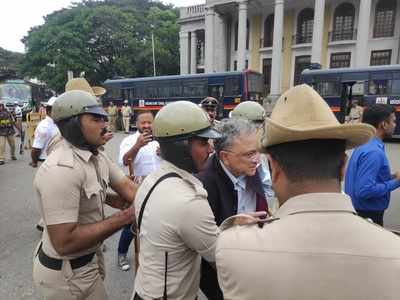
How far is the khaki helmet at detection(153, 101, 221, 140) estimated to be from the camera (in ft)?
5.00

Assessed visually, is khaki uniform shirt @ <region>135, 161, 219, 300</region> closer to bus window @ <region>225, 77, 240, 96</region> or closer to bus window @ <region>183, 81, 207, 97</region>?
bus window @ <region>225, 77, 240, 96</region>

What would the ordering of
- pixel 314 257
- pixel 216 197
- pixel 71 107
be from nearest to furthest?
pixel 314 257 → pixel 71 107 → pixel 216 197

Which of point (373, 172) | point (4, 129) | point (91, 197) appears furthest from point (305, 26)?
point (91, 197)

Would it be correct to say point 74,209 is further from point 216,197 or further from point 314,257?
point 314,257

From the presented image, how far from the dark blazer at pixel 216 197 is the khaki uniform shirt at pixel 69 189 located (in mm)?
685

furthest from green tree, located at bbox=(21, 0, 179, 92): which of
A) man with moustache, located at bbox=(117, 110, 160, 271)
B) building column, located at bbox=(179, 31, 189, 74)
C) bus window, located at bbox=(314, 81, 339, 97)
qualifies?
man with moustache, located at bbox=(117, 110, 160, 271)

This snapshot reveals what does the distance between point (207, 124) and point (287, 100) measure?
1.94ft

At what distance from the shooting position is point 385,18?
74.3 ft

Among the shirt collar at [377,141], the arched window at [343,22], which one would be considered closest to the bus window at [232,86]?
the arched window at [343,22]

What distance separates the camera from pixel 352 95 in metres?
14.9

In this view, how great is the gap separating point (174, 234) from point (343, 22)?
27.3 m

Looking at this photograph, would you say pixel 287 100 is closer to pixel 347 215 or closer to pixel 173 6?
pixel 347 215

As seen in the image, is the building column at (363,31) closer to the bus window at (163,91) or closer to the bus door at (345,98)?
the bus door at (345,98)

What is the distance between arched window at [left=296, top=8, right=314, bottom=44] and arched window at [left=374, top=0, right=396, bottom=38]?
4662 mm
